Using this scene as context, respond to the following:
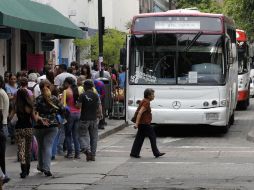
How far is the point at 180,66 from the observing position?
20922mm

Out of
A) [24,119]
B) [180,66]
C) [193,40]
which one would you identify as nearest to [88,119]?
[24,119]

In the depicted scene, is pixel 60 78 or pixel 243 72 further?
pixel 243 72

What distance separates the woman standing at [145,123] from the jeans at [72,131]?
1.26 meters

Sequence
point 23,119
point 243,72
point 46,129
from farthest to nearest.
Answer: point 243,72
point 46,129
point 23,119

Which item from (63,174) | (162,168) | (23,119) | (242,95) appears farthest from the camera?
(242,95)

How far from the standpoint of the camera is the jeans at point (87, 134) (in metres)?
15.9

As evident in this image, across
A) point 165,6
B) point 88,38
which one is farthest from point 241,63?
point 165,6

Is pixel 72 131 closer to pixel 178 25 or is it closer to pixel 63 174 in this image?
pixel 63 174

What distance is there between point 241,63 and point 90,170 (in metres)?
20.0

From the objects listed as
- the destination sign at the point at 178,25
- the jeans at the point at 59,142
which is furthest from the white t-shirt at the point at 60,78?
the destination sign at the point at 178,25

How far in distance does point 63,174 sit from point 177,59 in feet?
25.8

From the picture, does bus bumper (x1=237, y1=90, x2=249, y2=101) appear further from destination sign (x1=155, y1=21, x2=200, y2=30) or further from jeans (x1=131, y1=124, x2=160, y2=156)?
jeans (x1=131, y1=124, x2=160, y2=156)

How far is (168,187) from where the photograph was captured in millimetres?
12086

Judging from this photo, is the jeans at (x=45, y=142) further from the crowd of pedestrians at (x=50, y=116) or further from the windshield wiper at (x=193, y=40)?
the windshield wiper at (x=193, y=40)
